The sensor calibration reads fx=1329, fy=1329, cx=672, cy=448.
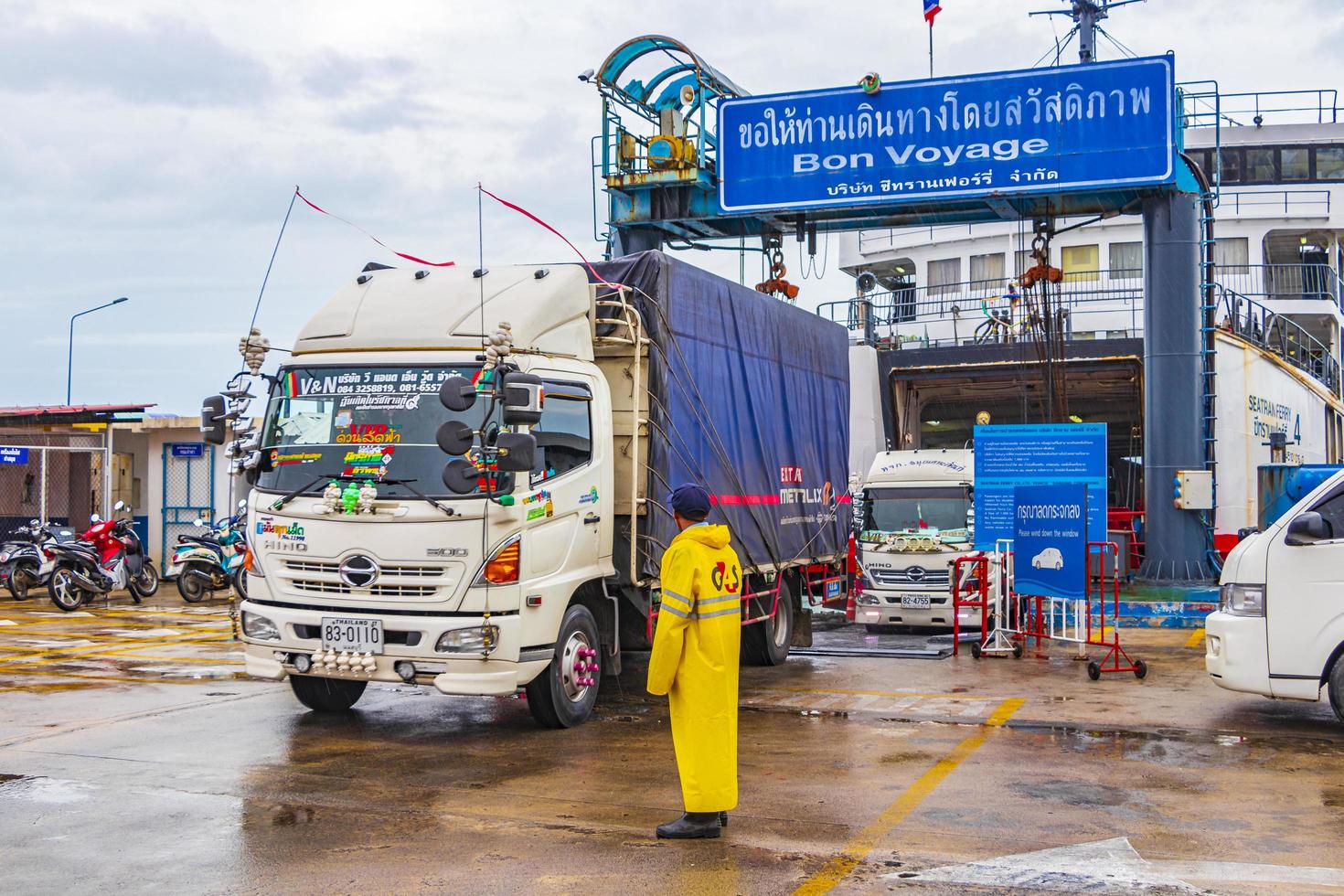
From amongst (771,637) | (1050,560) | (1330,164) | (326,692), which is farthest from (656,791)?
(1330,164)

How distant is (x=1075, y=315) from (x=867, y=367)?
7.70m

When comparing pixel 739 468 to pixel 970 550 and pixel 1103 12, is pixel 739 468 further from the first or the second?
pixel 1103 12

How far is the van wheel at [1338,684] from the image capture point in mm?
9188

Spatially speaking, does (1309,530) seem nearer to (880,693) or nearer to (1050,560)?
(880,693)

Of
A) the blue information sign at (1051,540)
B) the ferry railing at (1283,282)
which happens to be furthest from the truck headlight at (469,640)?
the ferry railing at (1283,282)

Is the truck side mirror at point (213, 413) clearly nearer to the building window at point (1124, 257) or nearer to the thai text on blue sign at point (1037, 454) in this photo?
the thai text on blue sign at point (1037, 454)

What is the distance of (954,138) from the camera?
19.2 meters

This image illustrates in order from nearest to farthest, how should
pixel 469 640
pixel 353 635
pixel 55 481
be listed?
pixel 469 640, pixel 353 635, pixel 55 481

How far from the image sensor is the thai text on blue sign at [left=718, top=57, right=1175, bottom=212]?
60.9 ft

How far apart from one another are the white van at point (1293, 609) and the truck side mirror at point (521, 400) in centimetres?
525

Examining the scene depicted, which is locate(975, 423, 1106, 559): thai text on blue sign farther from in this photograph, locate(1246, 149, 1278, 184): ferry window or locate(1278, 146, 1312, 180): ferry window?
locate(1278, 146, 1312, 180): ferry window

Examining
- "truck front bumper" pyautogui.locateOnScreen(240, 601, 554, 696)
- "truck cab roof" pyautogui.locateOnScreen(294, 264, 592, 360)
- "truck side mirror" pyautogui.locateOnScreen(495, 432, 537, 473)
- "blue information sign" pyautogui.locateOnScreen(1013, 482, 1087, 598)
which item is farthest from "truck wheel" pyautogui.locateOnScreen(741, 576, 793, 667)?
"truck side mirror" pyautogui.locateOnScreen(495, 432, 537, 473)

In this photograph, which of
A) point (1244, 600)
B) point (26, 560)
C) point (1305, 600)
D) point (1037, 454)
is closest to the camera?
point (1305, 600)

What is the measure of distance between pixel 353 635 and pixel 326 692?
151 centimetres
